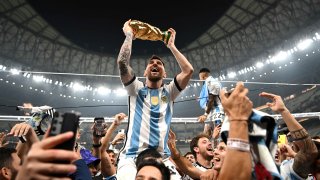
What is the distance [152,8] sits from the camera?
2050 cm

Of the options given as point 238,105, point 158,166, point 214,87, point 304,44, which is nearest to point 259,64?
point 304,44

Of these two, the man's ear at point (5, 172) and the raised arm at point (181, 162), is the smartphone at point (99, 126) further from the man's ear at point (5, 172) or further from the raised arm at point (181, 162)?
the man's ear at point (5, 172)

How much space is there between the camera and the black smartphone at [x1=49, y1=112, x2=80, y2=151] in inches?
37.0

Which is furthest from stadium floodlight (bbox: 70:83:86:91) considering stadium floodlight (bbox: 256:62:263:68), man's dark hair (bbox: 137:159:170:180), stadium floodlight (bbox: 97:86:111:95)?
man's dark hair (bbox: 137:159:170:180)

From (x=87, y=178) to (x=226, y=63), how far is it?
77.0ft

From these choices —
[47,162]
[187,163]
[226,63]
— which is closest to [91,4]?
[226,63]

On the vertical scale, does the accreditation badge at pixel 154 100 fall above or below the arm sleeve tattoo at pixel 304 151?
above

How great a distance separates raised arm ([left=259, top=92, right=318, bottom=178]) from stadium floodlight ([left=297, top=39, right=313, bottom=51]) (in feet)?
61.5

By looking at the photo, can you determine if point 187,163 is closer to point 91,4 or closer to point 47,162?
point 47,162

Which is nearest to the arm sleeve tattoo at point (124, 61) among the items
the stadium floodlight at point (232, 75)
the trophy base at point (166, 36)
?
the trophy base at point (166, 36)

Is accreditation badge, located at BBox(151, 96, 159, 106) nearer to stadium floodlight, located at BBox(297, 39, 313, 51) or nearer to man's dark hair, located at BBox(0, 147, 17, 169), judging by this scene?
man's dark hair, located at BBox(0, 147, 17, 169)

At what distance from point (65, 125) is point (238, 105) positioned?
2.79 ft

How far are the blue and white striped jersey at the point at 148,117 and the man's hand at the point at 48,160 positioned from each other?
7.88ft

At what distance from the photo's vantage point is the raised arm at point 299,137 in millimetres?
2691
